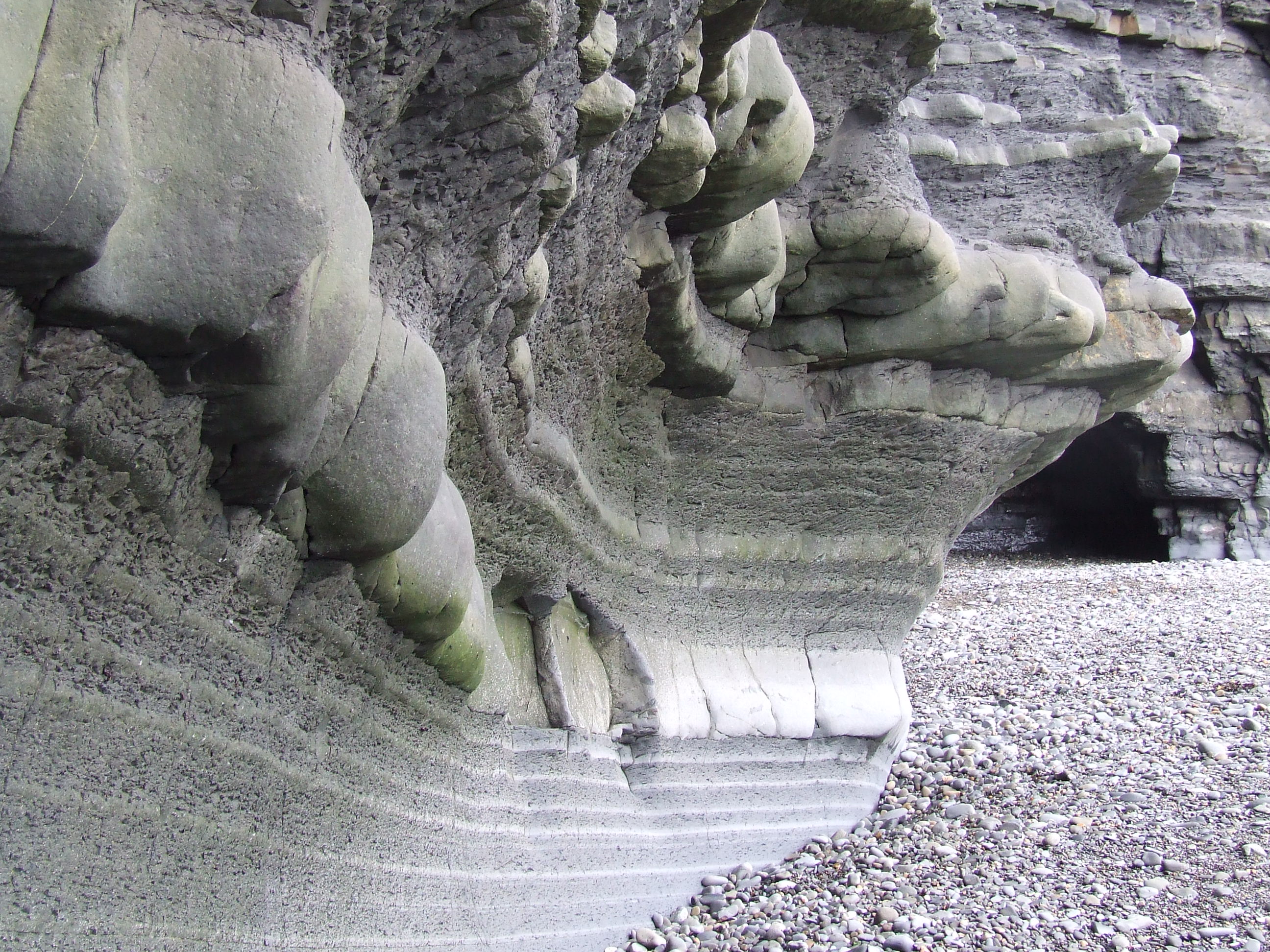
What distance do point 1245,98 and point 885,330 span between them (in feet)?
23.2

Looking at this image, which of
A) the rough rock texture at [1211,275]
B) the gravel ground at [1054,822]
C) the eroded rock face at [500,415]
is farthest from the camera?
the rough rock texture at [1211,275]

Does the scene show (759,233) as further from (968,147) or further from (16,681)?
(16,681)

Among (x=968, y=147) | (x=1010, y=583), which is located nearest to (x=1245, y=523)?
(x=1010, y=583)

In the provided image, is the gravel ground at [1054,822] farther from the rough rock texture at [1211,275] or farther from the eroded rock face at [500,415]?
the rough rock texture at [1211,275]

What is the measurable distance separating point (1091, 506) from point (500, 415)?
961cm

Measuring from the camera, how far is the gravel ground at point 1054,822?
2775 mm

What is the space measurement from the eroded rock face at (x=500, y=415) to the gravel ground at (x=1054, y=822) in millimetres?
263

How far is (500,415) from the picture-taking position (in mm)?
2371

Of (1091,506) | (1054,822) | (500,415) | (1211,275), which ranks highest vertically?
(500,415)

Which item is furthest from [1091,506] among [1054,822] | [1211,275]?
[1054,822]

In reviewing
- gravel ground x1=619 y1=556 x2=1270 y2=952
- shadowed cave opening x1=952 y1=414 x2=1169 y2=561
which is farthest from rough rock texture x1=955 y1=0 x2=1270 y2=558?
gravel ground x1=619 y1=556 x2=1270 y2=952

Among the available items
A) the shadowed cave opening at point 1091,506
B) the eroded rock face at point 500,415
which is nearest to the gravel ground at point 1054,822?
the eroded rock face at point 500,415

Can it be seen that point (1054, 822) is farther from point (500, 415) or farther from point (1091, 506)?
point (1091, 506)

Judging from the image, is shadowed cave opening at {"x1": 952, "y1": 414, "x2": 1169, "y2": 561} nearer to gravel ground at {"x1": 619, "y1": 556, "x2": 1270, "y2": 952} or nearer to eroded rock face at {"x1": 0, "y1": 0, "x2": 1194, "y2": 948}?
gravel ground at {"x1": 619, "y1": 556, "x2": 1270, "y2": 952}
